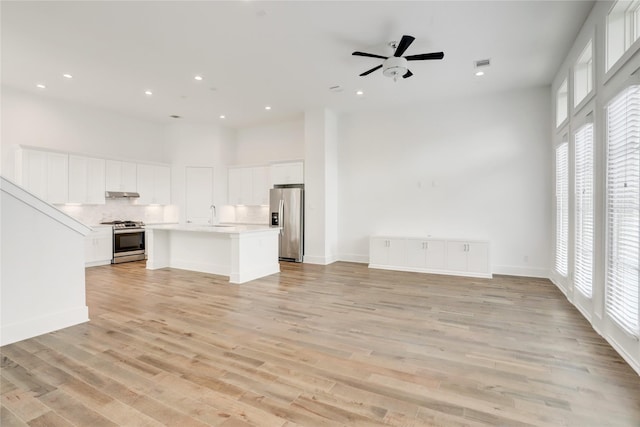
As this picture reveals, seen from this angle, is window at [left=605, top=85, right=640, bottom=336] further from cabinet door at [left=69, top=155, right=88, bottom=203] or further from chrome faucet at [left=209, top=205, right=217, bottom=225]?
cabinet door at [left=69, top=155, right=88, bottom=203]

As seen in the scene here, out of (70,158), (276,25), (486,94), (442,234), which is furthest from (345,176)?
(70,158)

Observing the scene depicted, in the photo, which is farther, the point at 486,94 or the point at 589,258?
the point at 486,94

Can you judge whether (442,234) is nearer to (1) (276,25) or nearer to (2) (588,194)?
(2) (588,194)

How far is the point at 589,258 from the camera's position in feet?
12.0

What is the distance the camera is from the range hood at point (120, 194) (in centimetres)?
720

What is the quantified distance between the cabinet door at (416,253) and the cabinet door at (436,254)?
0.06m

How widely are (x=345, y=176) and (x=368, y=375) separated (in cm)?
562

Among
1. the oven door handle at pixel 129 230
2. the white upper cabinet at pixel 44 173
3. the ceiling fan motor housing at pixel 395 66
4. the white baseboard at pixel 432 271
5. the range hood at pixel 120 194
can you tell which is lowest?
the white baseboard at pixel 432 271

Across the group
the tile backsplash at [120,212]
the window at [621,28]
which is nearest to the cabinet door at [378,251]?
the window at [621,28]

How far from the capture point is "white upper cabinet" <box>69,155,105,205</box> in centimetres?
661

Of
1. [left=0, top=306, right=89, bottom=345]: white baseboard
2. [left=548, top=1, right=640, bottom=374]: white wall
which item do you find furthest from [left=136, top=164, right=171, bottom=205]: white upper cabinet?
[left=548, top=1, right=640, bottom=374]: white wall

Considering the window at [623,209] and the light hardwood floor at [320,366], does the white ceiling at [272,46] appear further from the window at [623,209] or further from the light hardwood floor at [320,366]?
the light hardwood floor at [320,366]

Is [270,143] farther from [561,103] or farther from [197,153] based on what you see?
[561,103]

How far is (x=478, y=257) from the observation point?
19.2 feet
